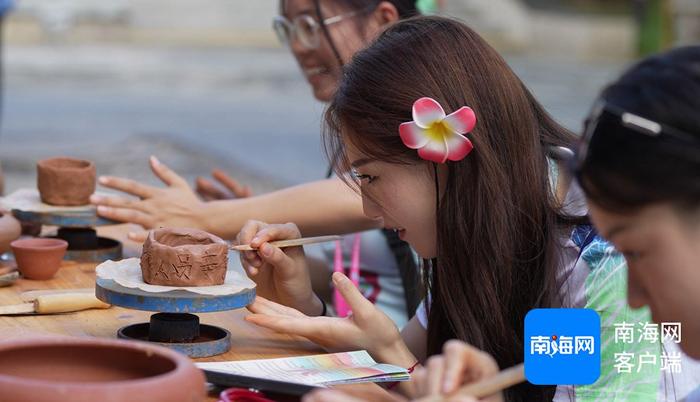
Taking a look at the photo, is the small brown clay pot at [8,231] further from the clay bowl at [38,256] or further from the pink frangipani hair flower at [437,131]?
the pink frangipani hair flower at [437,131]

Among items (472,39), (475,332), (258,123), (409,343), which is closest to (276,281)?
(409,343)

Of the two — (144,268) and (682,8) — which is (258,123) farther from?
(144,268)

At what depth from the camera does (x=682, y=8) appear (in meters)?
17.1

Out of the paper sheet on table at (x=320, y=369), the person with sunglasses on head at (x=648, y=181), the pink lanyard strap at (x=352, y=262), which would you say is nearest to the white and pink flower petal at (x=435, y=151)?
the paper sheet on table at (x=320, y=369)

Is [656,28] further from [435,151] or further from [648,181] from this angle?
[648,181]

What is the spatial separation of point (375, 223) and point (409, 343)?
0.66m

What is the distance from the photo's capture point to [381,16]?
3.41m

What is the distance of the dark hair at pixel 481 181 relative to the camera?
7.05 feet

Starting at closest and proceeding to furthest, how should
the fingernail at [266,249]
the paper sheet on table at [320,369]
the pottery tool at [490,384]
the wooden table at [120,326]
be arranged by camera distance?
the pottery tool at [490,384]
the paper sheet on table at [320,369]
the wooden table at [120,326]
the fingernail at [266,249]

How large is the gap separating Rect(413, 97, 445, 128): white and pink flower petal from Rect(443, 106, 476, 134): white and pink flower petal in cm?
2

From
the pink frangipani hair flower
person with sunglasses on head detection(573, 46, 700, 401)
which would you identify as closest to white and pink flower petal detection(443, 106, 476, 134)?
the pink frangipani hair flower

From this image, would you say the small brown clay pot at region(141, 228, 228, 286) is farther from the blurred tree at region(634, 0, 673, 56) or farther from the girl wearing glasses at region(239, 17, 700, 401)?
the blurred tree at region(634, 0, 673, 56)

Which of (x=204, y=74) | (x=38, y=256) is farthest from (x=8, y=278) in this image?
(x=204, y=74)

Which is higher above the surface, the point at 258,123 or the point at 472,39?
the point at 472,39
